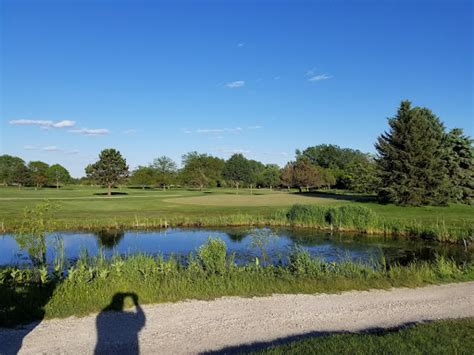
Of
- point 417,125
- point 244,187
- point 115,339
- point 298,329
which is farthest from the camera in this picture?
point 244,187

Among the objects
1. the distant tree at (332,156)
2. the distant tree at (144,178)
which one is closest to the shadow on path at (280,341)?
the distant tree at (144,178)

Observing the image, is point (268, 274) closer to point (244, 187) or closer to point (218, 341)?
point (218, 341)

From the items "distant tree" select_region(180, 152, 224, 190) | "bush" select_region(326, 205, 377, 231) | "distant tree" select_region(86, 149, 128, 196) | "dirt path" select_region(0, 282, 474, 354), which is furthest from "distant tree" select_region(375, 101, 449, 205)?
"distant tree" select_region(180, 152, 224, 190)

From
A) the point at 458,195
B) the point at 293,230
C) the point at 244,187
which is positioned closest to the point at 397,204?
the point at 458,195

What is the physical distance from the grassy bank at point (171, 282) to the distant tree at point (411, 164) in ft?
103

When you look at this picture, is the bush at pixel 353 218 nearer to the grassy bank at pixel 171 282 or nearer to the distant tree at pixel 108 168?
the grassy bank at pixel 171 282

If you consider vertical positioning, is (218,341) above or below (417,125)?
below

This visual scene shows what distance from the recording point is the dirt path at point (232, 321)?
832 centimetres

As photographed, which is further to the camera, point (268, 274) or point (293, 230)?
point (293, 230)

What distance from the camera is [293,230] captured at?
34.2 meters

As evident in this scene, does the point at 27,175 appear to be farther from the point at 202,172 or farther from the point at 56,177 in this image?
the point at 202,172

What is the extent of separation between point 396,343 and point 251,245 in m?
15.9

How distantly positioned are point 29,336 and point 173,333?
309 centimetres

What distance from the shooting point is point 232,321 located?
9.71m
